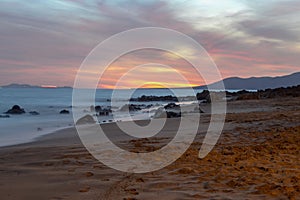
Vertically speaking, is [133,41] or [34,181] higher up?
[133,41]

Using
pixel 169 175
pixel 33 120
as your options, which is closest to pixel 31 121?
pixel 33 120

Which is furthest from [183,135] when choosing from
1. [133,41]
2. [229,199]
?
[229,199]

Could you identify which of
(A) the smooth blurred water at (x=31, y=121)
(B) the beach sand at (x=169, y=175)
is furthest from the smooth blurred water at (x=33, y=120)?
(B) the beach sand at (x=169, y=175)

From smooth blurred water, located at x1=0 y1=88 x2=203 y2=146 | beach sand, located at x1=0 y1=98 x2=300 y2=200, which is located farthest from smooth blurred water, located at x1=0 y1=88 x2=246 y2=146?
beach sand, located at x1=0 y1=98 x2=300 y2=200

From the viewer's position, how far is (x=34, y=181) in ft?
16.8

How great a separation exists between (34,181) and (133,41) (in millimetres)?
5583

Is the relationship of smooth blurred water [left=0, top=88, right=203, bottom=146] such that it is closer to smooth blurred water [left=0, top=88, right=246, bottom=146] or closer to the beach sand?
smooth blurred water [left=0, top=88, right=246, bottom=146]

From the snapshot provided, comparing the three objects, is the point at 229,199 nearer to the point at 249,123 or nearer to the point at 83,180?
the point at 83,180

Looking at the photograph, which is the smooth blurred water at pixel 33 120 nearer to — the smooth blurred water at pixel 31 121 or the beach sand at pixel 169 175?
the smooth blurred water at pixel 31 121

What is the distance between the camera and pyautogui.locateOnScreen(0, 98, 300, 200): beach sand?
4.40 m

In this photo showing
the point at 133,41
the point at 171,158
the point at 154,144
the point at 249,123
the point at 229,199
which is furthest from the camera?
the point at 249,123

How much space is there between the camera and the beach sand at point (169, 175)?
440cm

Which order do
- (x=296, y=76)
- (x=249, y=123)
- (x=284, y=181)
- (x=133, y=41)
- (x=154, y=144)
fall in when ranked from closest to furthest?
(x=284, y=181) < (x=154, y=144) < (x=133, y=41) < (x=249, y=123) < (x=296, y=76)

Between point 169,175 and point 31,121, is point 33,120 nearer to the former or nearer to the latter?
point 31,121
